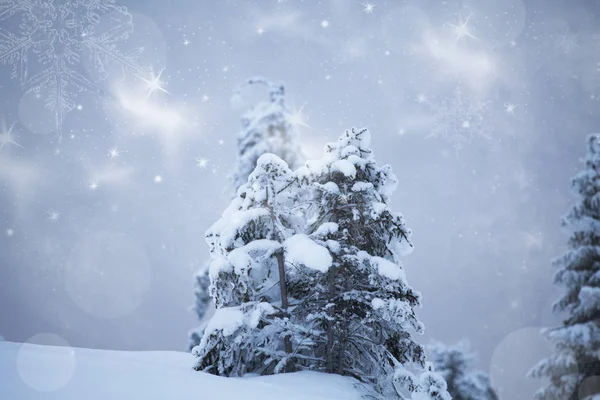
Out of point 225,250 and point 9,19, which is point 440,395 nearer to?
point 225,250

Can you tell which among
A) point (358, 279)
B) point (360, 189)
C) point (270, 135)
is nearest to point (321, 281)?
point (358, 279)

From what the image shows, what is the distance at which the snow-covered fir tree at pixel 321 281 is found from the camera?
784 cm

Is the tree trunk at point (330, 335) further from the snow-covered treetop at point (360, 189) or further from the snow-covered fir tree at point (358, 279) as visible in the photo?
the snow-covered treetop at point (360, 189)

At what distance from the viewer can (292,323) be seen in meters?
8.50

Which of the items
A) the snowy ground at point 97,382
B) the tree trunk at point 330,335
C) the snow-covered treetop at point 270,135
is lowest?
the snowy ground at point 97,382

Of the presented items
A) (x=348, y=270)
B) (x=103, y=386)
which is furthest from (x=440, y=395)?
(x=103, y=386)

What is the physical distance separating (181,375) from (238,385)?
82cm

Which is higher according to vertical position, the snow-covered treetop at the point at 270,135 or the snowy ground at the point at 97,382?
the snow-covered treetop at the point at 270,135

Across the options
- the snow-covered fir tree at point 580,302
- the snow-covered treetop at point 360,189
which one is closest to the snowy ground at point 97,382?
the snow-covered treetop at point 360,189

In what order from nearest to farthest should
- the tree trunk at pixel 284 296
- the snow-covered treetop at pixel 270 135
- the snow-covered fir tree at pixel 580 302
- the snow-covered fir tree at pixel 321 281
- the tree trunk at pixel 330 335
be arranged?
the snow-covered fir tree at pixel 321 281, the tree trunk at pixel 330 335, the tree trunk at pixel 284 296, the snow-covered fir tree at pixel 580 302, the snow-covered treetop at pixel 270 135

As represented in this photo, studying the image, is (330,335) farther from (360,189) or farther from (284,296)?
(360,189)

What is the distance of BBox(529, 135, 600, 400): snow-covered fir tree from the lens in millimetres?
14109

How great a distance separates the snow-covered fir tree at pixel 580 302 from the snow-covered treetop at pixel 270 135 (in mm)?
12164

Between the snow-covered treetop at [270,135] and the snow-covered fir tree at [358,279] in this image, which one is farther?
the snow-covered treetop at [270,135]
